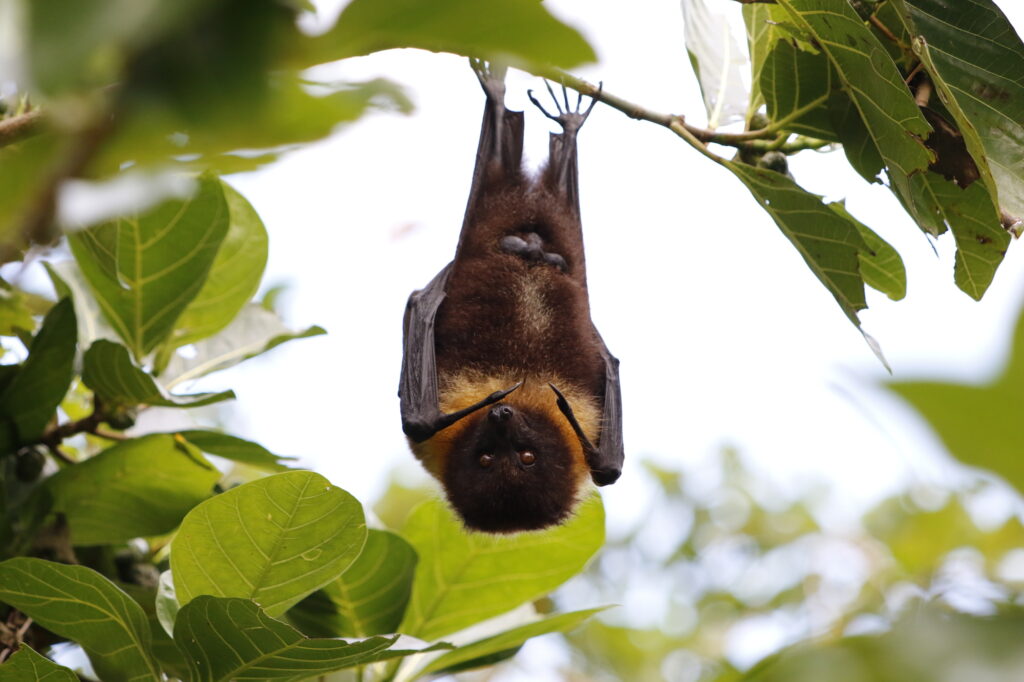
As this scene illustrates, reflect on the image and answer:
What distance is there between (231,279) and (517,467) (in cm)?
172

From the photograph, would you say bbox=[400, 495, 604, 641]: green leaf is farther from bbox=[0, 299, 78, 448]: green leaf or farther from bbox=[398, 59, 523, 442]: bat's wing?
bbox=[0, 299, 78, 448]: green leaf

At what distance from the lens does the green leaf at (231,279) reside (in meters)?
3.93

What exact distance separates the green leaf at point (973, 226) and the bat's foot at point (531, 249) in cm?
233

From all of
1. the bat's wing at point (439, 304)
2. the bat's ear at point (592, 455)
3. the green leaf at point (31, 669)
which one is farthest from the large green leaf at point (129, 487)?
the bat's ear at point (592, 455)

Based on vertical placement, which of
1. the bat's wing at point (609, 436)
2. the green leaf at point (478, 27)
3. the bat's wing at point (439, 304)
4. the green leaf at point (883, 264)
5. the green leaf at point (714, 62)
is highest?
the green leaf at point (478, 27)

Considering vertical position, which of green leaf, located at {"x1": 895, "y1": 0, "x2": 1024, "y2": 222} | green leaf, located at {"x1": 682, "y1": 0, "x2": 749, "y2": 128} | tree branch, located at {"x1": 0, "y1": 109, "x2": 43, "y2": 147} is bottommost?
green leaf, located at {"x1": 682, "y1": 0, "x2": 749, "y2": 128}

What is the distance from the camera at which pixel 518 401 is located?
5.04 m

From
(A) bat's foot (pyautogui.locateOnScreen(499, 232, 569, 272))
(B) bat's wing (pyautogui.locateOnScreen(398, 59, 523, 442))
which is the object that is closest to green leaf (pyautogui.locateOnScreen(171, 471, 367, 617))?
(B) bat's wing (pyautogui.locateOnScreen(398, 59, 523, 442))

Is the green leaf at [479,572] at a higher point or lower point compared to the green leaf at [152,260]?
lower

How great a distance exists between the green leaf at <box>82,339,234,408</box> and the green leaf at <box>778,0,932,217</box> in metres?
2.28

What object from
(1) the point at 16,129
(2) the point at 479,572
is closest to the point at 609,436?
(2) the point at 479,572

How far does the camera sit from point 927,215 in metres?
2.97

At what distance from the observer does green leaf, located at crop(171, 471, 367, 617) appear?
2.64 meters

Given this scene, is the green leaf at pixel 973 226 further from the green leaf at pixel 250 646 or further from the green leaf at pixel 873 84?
the green leaf at pixel 250 646
